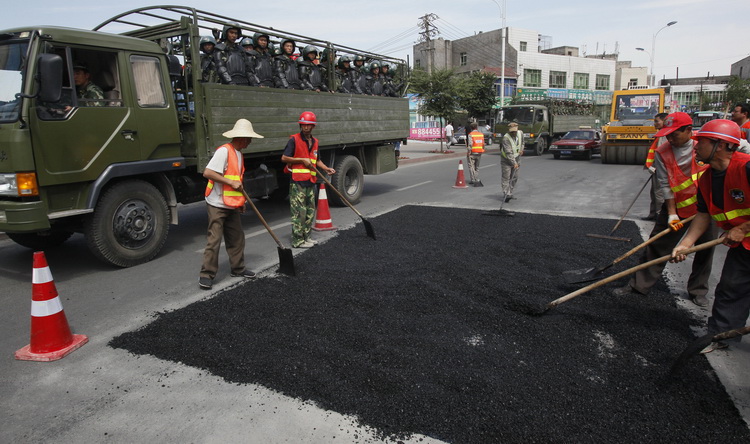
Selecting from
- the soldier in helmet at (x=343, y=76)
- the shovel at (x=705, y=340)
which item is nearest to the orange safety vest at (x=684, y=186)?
the shovel at (x=705, y=340)

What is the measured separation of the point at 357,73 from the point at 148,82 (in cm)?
487

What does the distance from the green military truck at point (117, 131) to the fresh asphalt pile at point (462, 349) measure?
185 cm

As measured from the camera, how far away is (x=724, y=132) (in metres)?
3.02

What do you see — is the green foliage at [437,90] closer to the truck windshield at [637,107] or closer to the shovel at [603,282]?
the truck windshield at [637,107]

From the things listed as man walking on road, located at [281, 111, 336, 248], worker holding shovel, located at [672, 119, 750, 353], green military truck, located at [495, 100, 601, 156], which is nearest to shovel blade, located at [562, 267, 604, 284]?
worker holding shovel, located at [672, 119, 750, 353]

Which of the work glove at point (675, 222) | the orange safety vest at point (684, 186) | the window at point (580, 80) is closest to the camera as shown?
the work glove at point (675, 222)

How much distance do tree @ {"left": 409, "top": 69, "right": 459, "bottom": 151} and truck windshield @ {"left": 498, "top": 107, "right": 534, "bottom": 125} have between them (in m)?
2.65

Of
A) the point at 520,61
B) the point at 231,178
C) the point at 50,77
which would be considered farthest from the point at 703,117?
the point at 50,77

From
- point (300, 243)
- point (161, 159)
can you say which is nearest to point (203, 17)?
point (161, 159)

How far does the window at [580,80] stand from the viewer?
50.8 meters

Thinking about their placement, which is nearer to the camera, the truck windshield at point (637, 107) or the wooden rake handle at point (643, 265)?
the wooden rake handle at point (643, 265)

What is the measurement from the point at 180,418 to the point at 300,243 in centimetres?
375

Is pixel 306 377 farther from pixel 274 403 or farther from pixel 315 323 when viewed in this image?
pixel 315 323

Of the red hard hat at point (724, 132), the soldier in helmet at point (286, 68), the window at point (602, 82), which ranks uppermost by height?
the window at point (602, 82)
